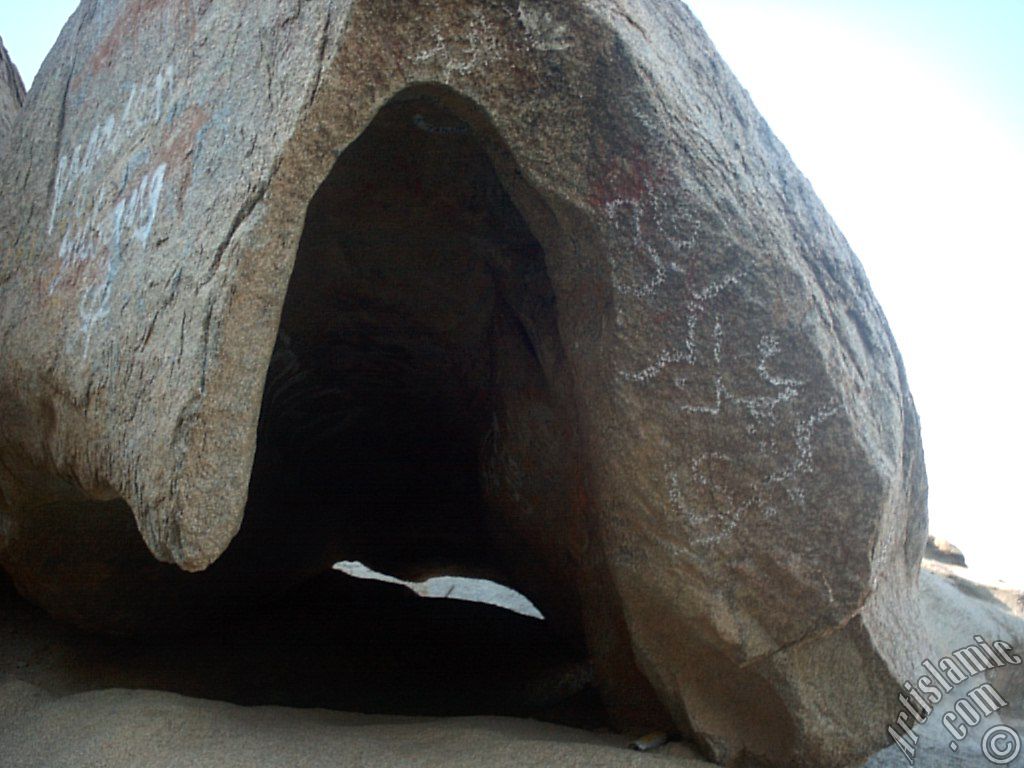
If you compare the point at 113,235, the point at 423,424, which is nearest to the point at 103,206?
the point at 113,235

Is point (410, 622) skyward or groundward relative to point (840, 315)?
groundward

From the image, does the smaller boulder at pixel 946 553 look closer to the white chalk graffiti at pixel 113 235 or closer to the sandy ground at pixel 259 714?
the sandy ground at pixel 259 714

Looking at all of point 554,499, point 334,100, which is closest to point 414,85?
point 334,100

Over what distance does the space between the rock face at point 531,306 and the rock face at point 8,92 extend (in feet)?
1.50

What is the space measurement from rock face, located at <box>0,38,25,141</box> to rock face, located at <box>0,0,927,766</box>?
46 centimetres

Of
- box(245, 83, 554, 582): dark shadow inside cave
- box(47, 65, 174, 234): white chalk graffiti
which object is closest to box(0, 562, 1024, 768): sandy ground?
box(245, 83, 554, 582): dark shadow inside cave

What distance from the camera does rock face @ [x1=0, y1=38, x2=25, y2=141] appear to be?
8.63 feet

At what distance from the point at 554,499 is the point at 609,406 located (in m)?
0.67

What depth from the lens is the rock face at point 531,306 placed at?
133cm

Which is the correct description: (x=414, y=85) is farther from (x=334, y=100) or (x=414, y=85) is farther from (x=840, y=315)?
(x=840, y=315)

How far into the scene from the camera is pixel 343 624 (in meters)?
3.00

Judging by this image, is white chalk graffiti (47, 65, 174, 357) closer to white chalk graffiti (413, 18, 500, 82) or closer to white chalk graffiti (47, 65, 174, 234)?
white chalk graffiti (47, 65, 174, 234)

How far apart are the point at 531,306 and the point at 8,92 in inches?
71.3

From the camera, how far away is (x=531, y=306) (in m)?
1.97
